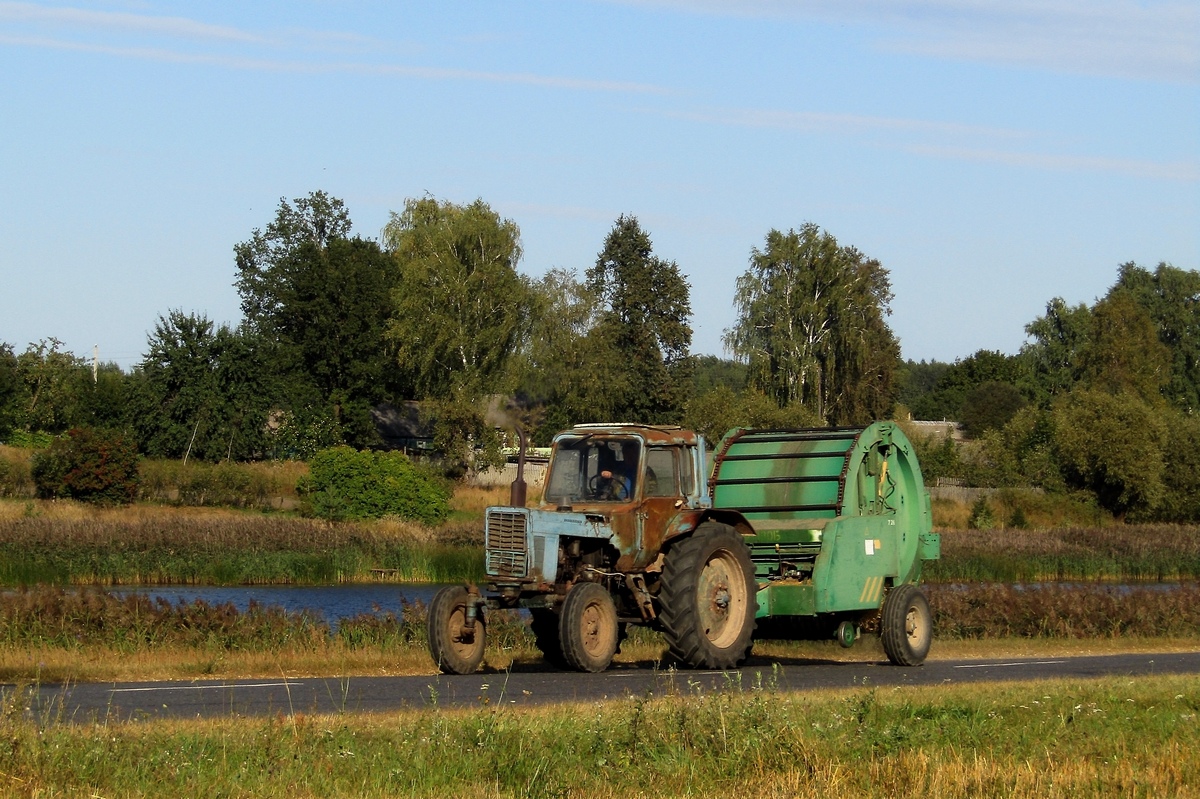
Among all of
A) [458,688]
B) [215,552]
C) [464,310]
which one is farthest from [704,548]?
[464,310]

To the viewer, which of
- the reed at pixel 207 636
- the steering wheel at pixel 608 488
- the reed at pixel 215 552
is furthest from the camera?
the reed at pixel 215 552

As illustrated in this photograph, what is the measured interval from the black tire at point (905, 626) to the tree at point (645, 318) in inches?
2666

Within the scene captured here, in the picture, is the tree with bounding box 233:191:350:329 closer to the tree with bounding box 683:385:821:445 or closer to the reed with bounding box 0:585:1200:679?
the tree with bounding box 683:385:821:445

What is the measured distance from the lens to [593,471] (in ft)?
58.1

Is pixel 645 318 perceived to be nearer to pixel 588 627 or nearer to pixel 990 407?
pixel 990 407

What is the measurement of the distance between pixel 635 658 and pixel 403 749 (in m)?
10.4

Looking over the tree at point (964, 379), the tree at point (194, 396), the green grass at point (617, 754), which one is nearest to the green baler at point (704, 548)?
the green grass at point (617, 754)

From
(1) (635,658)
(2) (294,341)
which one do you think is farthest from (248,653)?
(2) (294,341)

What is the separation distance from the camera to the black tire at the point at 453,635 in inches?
638

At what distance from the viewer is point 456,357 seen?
252 ft

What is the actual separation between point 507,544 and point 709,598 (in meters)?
2.74

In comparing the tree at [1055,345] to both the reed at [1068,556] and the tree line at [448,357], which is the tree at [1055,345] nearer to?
the tree line at [448,357]

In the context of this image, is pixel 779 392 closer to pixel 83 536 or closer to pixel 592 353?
pixel 592 353

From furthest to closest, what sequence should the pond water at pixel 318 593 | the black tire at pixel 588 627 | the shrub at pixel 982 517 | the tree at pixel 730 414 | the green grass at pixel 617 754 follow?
the tree at pixel 730 414 < the shrub at pixel 982 517 < the pond water at pixel 318 593 < the black tire at pixel 588 627 < the green grass at pixel 617 754
